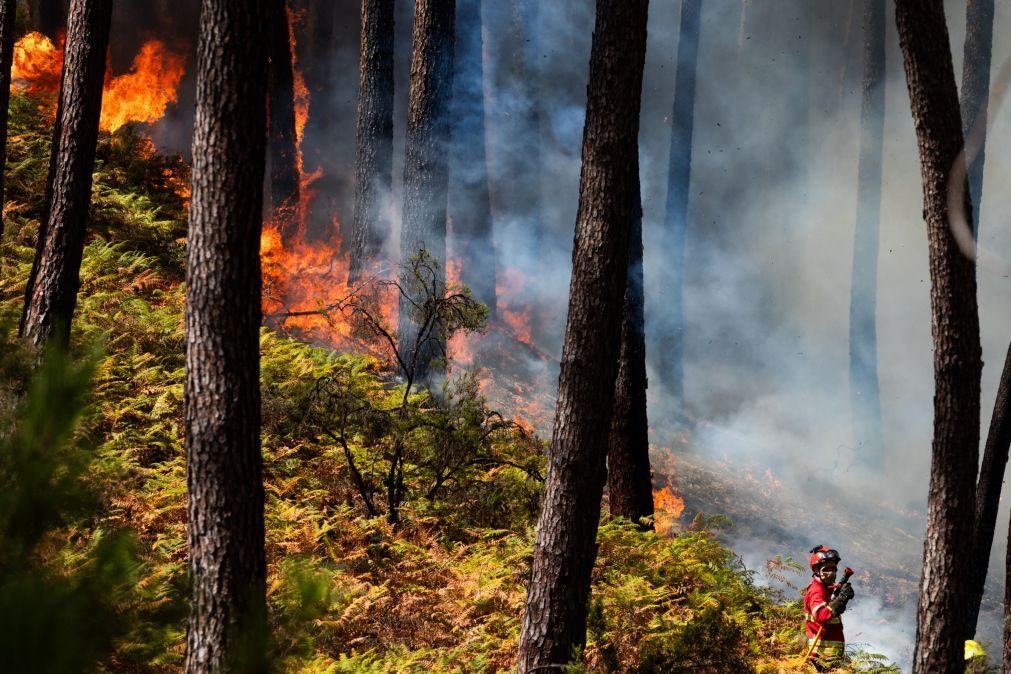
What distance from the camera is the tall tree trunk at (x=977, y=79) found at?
687 inches

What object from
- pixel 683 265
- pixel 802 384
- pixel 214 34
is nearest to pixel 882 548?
pixel 802 384

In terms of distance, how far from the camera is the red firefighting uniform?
7.20 meters

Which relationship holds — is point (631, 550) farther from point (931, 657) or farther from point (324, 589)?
point (324, 589)

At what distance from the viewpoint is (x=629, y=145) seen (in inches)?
244

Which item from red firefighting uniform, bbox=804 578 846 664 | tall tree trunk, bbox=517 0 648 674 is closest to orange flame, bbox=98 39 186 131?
tall tree trunk, bbox=517 0 648 674

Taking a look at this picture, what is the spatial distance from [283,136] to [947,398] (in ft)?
47.6

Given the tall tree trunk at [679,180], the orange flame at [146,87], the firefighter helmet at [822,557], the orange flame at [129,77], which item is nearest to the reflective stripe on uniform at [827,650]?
the firefighter helmet at [822,557]

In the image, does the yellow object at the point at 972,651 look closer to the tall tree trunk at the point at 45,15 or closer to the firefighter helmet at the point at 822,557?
the firefighter helmet at the point at 822,557

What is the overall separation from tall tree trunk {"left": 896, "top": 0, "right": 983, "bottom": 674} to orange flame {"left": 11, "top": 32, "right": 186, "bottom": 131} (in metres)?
16.1

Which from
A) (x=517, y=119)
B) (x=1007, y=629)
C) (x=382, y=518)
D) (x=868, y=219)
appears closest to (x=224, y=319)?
(x=382, y=518)

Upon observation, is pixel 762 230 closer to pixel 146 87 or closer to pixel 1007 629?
pixel 146 87

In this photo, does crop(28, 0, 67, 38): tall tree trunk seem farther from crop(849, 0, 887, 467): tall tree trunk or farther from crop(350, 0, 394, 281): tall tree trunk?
crop(849, 0, 887, 467): tall tree trunk

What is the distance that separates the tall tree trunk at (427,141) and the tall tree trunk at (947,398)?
7.75m

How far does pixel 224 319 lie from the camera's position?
5414mm
